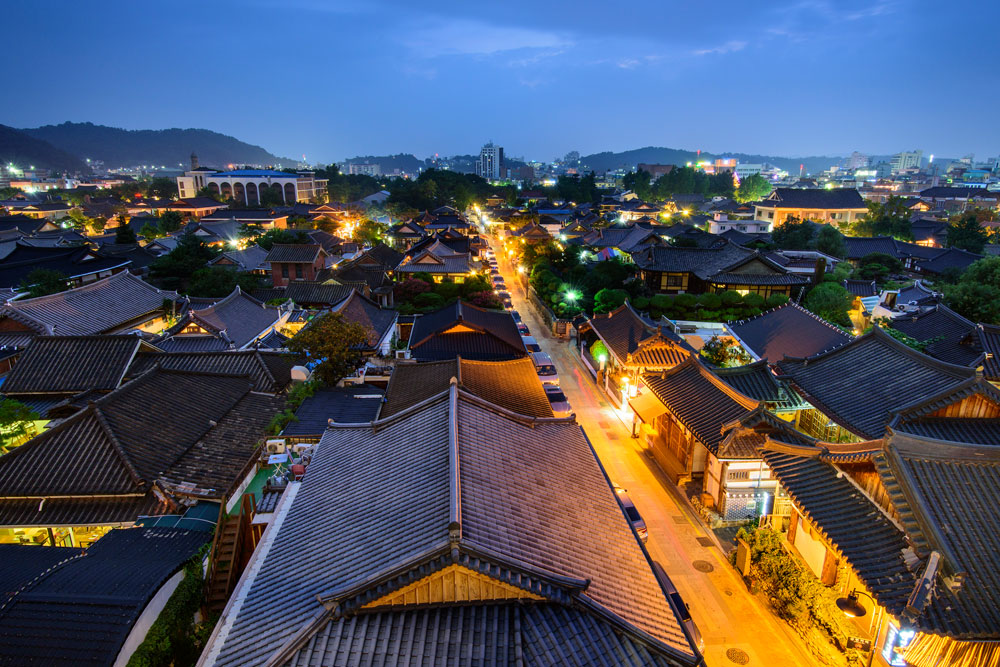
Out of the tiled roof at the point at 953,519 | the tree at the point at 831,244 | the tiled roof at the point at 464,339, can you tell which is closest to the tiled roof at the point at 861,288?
the tree at the point at 831,244

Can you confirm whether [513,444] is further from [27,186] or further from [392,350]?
[27,186]

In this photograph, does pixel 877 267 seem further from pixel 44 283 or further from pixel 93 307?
pixel 44 283

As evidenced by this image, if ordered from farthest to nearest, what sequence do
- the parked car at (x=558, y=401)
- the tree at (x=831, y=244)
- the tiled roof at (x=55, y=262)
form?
the tree at (x=831, y=244) < the tiled roof at (x=55, y=262) < the parked car at (x=558, y=401)

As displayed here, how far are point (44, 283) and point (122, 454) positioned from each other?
105ft

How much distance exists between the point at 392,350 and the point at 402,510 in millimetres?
19570

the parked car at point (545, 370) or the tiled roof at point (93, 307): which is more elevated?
the tiled roof at point (93, 307)

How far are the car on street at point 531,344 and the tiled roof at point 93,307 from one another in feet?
80.2

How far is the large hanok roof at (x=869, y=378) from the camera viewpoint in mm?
16969

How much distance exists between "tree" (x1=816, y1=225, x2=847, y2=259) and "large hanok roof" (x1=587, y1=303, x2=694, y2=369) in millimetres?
39046

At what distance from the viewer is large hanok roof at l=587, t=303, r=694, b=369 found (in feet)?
89.9

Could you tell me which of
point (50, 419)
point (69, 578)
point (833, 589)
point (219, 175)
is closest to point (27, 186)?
point (219, 175)

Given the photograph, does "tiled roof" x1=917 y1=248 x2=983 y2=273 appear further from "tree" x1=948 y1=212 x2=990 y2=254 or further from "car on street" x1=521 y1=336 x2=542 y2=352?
"car on street" x1=521 y1=336 x2=542 y2=352

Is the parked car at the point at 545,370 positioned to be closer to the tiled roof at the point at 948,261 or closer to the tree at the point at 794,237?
the tree at the point at 794,237

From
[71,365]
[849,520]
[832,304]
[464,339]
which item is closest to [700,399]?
[849,520]
